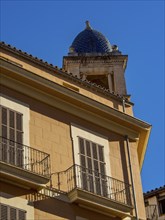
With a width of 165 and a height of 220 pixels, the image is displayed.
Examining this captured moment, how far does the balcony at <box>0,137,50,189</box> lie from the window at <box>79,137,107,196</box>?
59.1 inches

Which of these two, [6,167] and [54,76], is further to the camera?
[54,76]

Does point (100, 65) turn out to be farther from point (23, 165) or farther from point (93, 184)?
point (23, 165)

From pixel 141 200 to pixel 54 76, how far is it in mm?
5321

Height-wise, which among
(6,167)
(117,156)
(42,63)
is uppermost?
(42,63)

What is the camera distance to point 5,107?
2153cm

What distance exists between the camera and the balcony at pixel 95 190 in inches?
827

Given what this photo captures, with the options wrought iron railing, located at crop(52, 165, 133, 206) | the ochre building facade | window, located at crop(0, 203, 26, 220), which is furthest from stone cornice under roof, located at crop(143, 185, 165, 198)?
window, located at crop(0, 203, 26, 220)

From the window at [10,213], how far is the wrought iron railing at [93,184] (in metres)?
1.95

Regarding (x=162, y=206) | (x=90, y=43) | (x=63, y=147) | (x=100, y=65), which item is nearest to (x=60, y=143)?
(x=63, y=147)

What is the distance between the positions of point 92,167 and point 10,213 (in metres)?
4.27

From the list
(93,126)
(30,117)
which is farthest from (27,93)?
(93,126)

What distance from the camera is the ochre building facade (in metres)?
20.2

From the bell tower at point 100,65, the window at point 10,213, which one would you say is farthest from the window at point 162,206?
the window at point 10,213

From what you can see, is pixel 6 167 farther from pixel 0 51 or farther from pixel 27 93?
pixel 0 51
